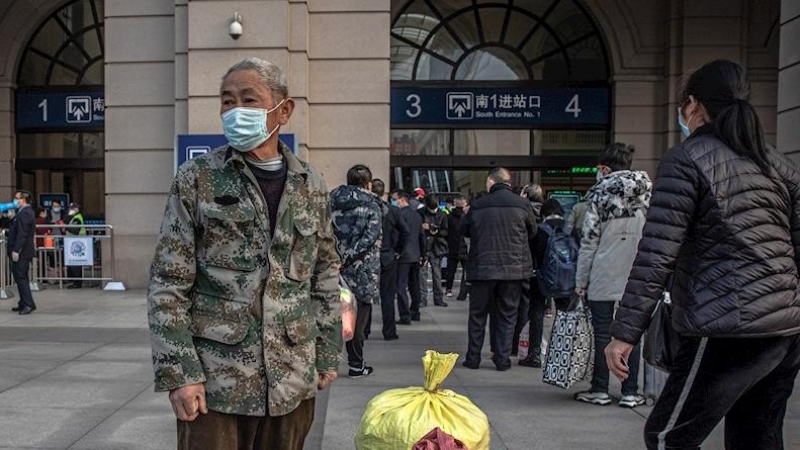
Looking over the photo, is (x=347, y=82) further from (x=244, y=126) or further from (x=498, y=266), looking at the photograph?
(x=244, y=126)

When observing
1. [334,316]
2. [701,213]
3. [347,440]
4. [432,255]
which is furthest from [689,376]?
[432,255]

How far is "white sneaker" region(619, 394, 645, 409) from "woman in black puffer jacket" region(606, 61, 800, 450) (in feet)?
8.76

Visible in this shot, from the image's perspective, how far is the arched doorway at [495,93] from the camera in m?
14.9

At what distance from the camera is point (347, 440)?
4.62m

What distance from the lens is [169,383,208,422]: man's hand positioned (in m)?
2.26

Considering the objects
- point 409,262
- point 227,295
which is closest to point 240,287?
point 227,295

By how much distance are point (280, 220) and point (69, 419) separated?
3.54 m

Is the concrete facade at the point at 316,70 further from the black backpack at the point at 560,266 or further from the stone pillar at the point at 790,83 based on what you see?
the black backpack at the point at 560,266

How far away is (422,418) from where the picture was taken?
319 centimetres

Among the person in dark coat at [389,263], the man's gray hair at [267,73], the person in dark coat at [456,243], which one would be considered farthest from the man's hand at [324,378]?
the person in dark coat at [456,243]

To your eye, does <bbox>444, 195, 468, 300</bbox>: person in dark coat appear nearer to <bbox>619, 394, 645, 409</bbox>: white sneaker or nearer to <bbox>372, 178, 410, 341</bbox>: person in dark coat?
<bbox>372, 178, 410, 341</bbox>: person in dark coat

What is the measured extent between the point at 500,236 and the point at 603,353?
66.7 inches

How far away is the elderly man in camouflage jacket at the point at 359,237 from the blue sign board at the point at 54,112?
11218 mm

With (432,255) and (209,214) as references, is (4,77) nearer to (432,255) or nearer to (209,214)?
(432,255)
